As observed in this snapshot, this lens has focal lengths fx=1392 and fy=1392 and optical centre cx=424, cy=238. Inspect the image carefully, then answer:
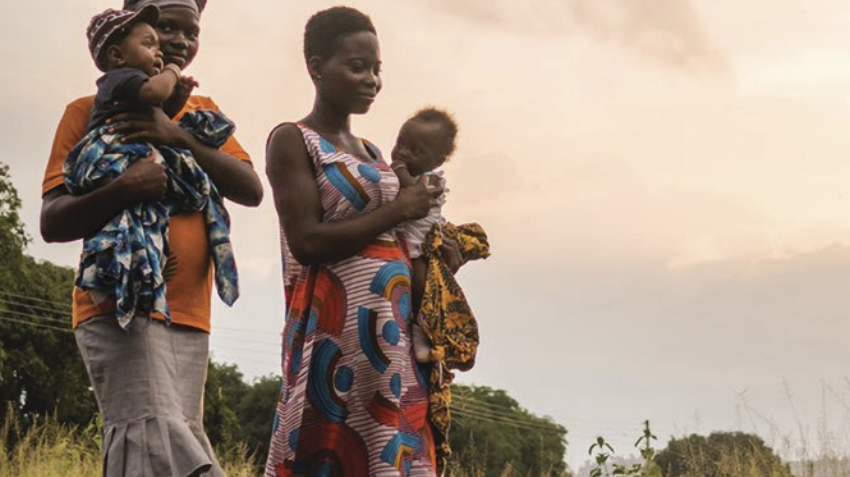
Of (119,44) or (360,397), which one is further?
(360,397)

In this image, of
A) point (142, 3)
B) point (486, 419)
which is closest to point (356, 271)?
point (142, 3)

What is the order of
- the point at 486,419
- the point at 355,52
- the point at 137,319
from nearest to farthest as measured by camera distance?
the point at 137,319, the point at 355,52, the point at 486,419

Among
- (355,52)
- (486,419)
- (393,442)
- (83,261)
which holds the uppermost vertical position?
(486,419)

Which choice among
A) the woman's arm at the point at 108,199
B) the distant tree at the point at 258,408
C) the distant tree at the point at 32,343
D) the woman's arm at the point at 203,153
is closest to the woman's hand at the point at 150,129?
the woman's arm at the point at 203,153

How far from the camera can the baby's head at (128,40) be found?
371 cm

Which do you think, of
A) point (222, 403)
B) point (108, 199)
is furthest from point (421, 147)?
point (222, 403)

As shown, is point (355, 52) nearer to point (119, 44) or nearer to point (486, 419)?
point (119, 44)

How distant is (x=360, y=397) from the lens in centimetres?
397

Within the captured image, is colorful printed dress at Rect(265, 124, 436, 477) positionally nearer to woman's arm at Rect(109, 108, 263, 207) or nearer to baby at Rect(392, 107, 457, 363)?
baby at Rect(392, 107, 457, 363)

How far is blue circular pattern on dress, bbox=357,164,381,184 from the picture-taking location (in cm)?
412

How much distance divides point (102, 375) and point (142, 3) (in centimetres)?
111

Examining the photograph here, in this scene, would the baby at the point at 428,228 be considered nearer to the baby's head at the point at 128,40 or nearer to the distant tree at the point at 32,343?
the baby's head at the point at 128,40

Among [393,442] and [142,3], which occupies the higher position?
[142,3]

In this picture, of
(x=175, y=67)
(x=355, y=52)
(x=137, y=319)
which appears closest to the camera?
(x=137, y=319)
